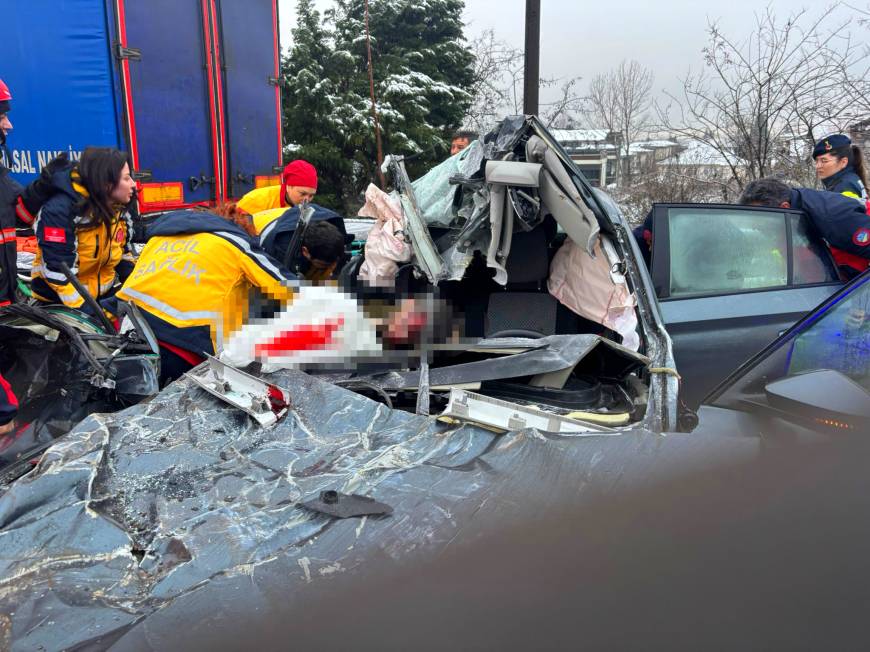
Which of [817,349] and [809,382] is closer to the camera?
[809,382]

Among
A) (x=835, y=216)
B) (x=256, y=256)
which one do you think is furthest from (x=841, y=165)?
(x=256, y=256)

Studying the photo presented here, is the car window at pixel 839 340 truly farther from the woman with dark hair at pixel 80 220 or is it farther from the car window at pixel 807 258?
the woman with dark hair at pixel 80 220

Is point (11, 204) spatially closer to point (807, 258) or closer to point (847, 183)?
point (807, 258)

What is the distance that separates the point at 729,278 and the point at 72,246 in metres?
3.85

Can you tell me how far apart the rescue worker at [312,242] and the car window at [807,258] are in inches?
106

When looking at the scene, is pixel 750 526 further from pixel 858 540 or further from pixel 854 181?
pixel 854 181

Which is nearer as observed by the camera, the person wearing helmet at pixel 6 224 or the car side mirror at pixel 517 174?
the car side mirror at pixel 517 174

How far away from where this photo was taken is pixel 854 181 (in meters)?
4.57

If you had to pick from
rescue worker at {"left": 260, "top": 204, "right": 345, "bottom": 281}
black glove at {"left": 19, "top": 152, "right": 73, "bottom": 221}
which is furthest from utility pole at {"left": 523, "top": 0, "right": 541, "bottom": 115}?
black glove at {"left": 19, "top": 152, "right": 73, "bottom": 221}

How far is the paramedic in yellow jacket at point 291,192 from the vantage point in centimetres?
455

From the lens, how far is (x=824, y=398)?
1762 millimetres

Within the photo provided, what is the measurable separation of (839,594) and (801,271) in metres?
3.56

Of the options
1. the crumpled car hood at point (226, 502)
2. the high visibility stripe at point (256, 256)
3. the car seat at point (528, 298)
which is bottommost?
the crumpled car hood at point (226, 502)

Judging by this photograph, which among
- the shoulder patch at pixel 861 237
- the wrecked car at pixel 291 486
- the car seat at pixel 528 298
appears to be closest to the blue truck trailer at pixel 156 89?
the car seat at pixel 528 298
